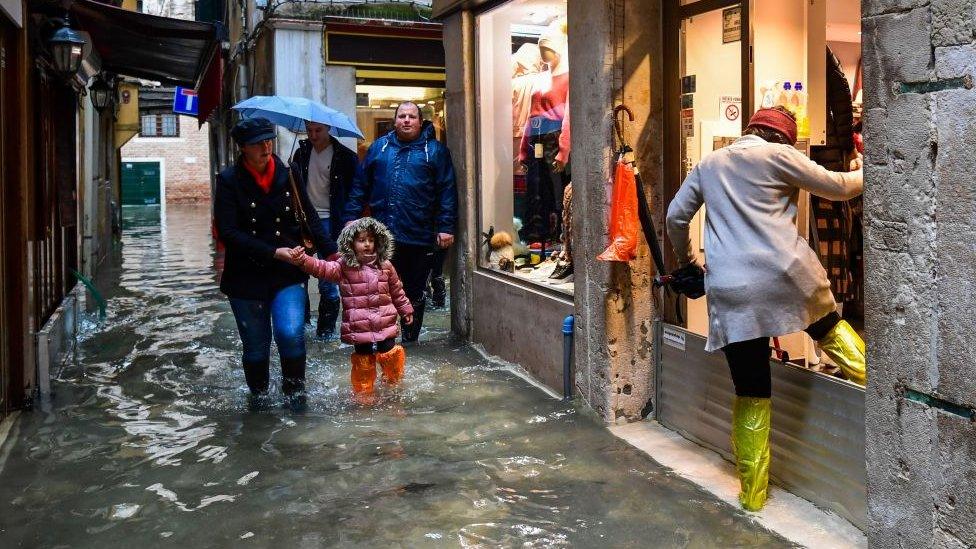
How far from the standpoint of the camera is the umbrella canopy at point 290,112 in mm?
8711

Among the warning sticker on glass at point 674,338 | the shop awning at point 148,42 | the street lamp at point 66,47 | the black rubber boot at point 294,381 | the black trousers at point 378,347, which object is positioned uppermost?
the shop awning at point 148,42

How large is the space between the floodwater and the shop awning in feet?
9.79

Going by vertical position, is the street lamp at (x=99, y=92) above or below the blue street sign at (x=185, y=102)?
below

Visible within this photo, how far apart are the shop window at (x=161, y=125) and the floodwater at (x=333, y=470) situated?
39.9 meters

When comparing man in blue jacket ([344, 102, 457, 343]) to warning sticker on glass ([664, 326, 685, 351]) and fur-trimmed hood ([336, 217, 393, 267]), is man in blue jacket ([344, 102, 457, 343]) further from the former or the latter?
warning sticker on glass ([664, 326, 685, 351])

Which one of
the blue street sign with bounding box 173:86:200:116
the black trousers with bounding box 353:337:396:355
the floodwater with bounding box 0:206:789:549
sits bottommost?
the floodwater with bounding box 0:206:789:549

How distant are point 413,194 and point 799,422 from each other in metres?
4.85

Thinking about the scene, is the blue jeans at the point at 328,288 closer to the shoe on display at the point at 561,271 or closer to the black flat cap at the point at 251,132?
the shoe on display at the point at 561,271

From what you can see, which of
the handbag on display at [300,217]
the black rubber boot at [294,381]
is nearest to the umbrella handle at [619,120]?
the handbag on display at [300,217]

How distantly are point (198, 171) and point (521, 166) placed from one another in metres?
40.4

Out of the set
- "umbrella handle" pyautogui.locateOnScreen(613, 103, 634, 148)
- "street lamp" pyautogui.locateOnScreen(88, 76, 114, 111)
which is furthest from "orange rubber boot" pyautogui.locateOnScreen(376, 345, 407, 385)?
"street lamp" pyautogui.locateOnScreen(88, 76, 114, 111)

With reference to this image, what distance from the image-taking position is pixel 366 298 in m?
6.97

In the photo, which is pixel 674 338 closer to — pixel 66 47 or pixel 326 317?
pixel 326 317

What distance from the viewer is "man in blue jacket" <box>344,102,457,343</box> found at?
887 cm
